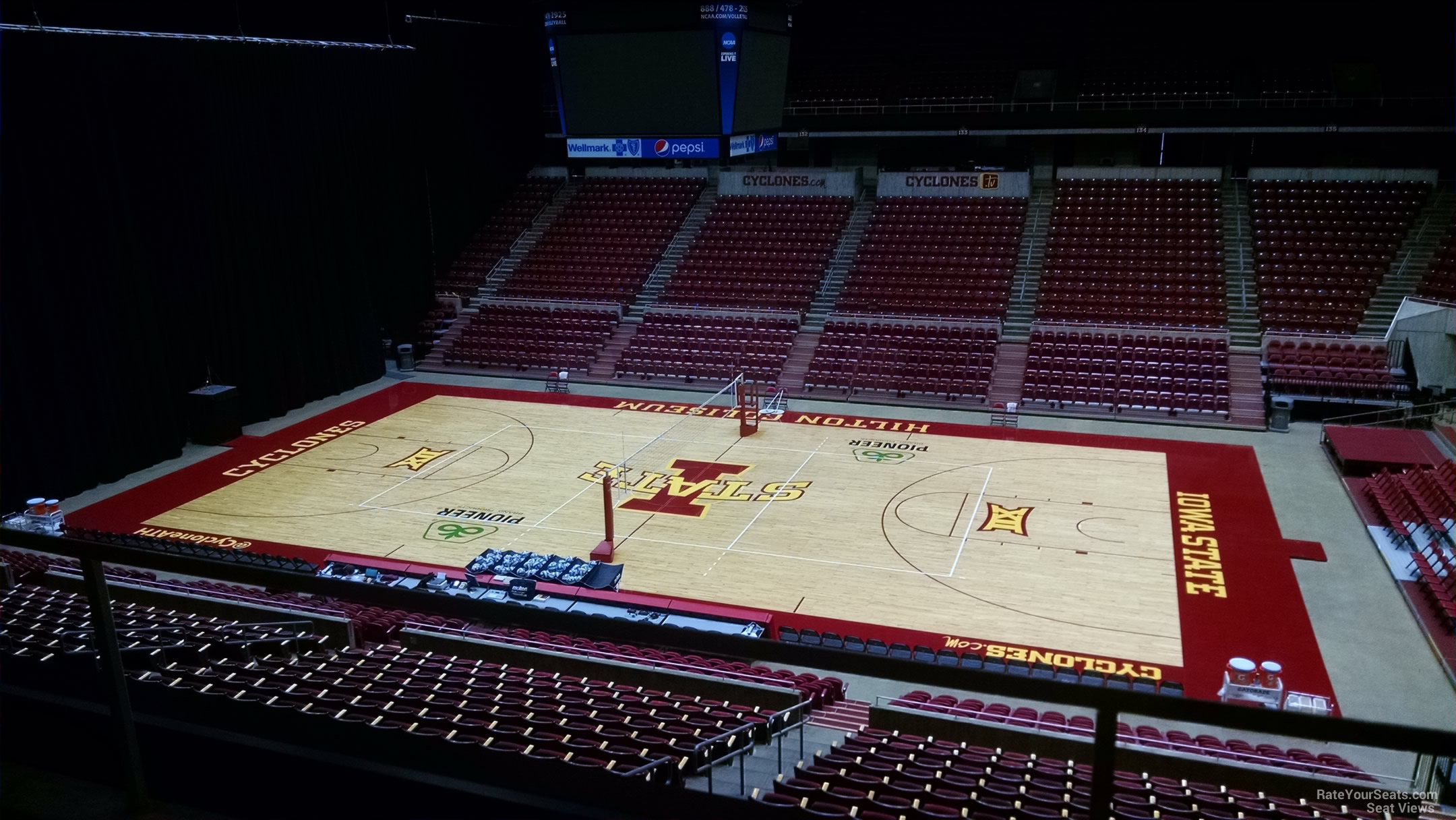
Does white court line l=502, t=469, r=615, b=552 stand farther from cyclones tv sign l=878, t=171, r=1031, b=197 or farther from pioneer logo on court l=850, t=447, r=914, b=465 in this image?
cyclones tv sign l=878, t=171, r=1031, b=197

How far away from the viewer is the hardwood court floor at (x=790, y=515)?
14.2m

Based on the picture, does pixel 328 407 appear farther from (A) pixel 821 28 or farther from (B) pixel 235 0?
(A) pixel 821 28

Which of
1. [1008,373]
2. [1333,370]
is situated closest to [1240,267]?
[1333,370]

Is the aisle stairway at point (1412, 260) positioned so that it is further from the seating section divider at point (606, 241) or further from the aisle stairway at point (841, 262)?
the seating section divider at point (606, 241)

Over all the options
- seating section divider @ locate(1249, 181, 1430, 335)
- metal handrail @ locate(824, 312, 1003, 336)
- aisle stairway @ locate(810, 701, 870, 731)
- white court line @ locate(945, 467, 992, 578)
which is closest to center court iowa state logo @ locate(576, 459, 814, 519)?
white court line @ locate(945, 467, 992, 578)

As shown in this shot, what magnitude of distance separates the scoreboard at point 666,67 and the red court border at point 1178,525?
6534mm

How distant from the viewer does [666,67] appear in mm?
12484

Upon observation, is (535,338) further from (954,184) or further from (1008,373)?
(954,184)

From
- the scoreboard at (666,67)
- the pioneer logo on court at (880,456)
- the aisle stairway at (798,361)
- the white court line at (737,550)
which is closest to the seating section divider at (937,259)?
the aisle stairway at (798,361)

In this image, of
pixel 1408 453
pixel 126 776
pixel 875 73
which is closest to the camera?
pixel 126 776

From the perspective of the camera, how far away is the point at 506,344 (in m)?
29.1

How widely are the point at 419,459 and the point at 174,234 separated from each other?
7.21 m

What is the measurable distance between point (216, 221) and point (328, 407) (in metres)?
5.42

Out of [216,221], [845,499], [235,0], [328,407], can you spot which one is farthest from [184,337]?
[845,499]
